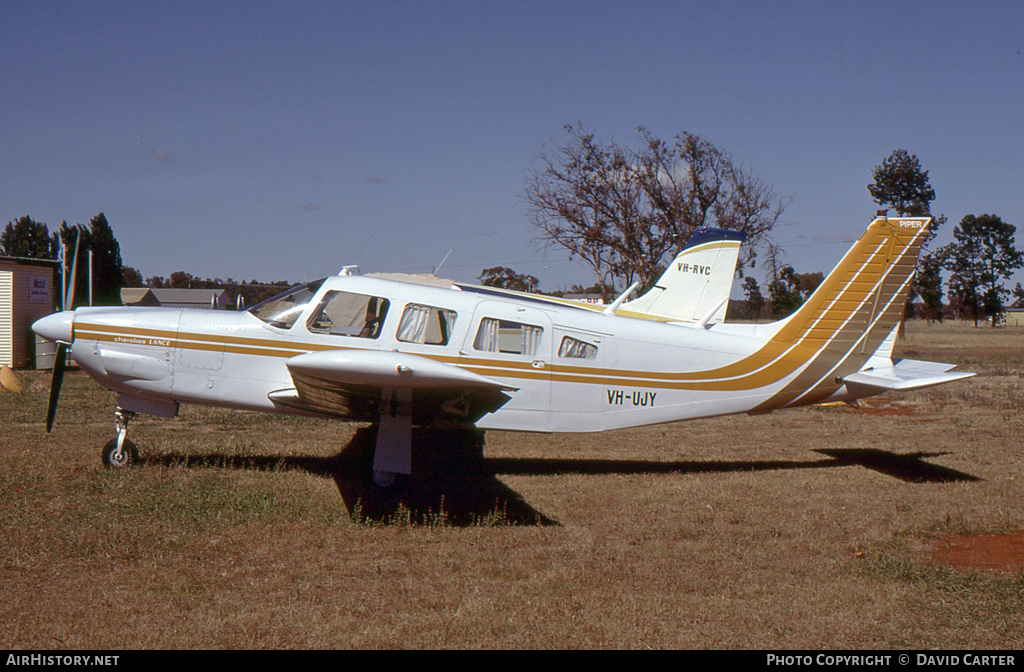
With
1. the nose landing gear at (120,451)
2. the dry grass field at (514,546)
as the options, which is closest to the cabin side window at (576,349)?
the dry grass field at (514,546)

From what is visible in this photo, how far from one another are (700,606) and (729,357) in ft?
14.2

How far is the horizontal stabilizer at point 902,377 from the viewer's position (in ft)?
28.2

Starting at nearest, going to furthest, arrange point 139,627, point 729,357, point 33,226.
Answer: point 139,627 → point 729,357 → point 33,226

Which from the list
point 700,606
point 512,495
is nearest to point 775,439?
point 512,495

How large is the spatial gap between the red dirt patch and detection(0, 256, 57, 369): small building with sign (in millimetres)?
22545

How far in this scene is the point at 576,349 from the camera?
8.29m

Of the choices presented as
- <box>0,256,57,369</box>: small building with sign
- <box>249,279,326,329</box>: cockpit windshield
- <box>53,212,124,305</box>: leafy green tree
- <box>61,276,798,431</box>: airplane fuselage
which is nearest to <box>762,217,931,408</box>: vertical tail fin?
<box>61,276,798,431</box>: airplane fuselage

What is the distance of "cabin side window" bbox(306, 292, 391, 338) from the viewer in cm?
798

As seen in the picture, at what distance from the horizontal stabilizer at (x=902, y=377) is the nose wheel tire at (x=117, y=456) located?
27.5 feet

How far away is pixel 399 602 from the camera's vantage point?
197 inches

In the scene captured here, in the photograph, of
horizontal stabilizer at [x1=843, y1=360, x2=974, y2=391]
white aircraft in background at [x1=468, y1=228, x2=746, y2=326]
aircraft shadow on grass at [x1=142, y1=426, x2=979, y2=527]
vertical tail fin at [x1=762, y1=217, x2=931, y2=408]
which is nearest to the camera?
aircraft shadow on grass at [x1=142, y1=426, x2=979, y2=527]

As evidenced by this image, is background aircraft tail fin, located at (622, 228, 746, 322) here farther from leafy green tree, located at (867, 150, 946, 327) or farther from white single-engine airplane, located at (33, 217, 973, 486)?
leafy green tree, located at (867, 150, 946, 327)
